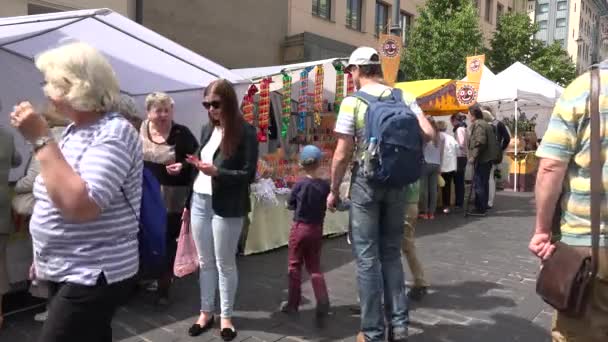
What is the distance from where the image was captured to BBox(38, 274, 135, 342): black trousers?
1839 mm

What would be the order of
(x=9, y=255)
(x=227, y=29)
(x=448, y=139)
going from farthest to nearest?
(x=227, y=29) → (x=448, y=139) → (x=9, y=255)

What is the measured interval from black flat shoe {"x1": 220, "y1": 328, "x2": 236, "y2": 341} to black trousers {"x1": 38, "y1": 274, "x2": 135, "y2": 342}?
1661mm

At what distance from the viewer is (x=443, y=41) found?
16.6m

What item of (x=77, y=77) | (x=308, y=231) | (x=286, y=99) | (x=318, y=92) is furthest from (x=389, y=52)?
(x=77, y=77)

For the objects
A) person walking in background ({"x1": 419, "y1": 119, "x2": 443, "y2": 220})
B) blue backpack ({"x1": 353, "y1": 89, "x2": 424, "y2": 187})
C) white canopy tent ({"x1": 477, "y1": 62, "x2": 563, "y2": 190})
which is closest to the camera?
blue backpack ({"x1": 353, "y1": 89, "x2": 424, "y2": 187})

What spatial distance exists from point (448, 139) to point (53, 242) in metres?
8.05

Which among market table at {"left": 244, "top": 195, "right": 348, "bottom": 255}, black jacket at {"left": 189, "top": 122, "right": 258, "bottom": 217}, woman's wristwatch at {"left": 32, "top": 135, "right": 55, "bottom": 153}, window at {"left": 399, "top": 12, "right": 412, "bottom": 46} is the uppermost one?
window at {"left": 399, "top": 12, "right": 412, "bottom": 46}

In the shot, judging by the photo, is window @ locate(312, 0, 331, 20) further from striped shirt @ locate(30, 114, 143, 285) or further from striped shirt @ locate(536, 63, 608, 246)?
striped shirt @ locate(30, 114, 143, 285)

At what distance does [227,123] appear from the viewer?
3320 millimetres

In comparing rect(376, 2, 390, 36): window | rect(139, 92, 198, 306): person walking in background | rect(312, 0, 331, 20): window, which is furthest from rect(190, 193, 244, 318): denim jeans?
rect(376, 2, 390, 36): window

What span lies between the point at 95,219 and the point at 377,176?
65.7 inches

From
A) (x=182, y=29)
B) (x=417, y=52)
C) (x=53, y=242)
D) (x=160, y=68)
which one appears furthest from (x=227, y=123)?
(x=417, y=52)

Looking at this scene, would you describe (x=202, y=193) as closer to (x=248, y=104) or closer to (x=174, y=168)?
(x=174, y=168)

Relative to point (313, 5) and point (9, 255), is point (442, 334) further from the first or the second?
point (313, 5)
